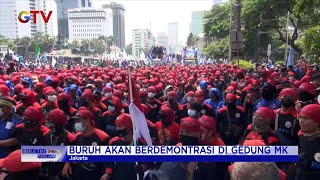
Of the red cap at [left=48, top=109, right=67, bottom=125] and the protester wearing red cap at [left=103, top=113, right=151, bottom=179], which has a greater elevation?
the red cap at [left=48, top=109, right=67, bottom=125]

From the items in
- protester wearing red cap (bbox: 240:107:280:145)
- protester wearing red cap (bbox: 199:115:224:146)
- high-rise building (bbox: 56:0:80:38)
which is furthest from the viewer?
high-rise building (bbox: 56:0:80:38)

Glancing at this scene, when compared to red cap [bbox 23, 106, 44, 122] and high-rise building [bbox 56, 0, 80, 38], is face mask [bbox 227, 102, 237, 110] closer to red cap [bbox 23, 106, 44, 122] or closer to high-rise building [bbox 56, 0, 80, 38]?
red cap [bbox 23, 106, 44, 122]

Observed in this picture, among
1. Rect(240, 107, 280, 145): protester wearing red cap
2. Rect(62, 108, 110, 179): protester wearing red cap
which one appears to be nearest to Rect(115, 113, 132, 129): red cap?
Rect(62, 108, 110, 179): protester wearing red cap

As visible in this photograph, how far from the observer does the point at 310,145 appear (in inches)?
159

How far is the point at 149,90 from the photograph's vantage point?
366 inches

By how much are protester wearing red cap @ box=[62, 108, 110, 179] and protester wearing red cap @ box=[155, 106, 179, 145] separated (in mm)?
921

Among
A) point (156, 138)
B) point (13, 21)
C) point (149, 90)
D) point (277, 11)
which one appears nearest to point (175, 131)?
point (156, 138)

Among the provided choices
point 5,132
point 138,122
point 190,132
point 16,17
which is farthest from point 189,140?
point 16,17

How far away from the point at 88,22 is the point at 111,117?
593ft

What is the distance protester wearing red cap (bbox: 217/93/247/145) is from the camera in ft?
22.8

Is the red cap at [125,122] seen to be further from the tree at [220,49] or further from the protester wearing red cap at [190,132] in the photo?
the tree at [220,49]

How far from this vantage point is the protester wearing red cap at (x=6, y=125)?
5562 millimetres

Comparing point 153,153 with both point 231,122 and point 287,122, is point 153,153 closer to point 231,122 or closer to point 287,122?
point 287,122

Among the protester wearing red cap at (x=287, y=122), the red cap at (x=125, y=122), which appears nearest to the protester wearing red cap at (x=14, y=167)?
the red cap at (x=125, y=122)
